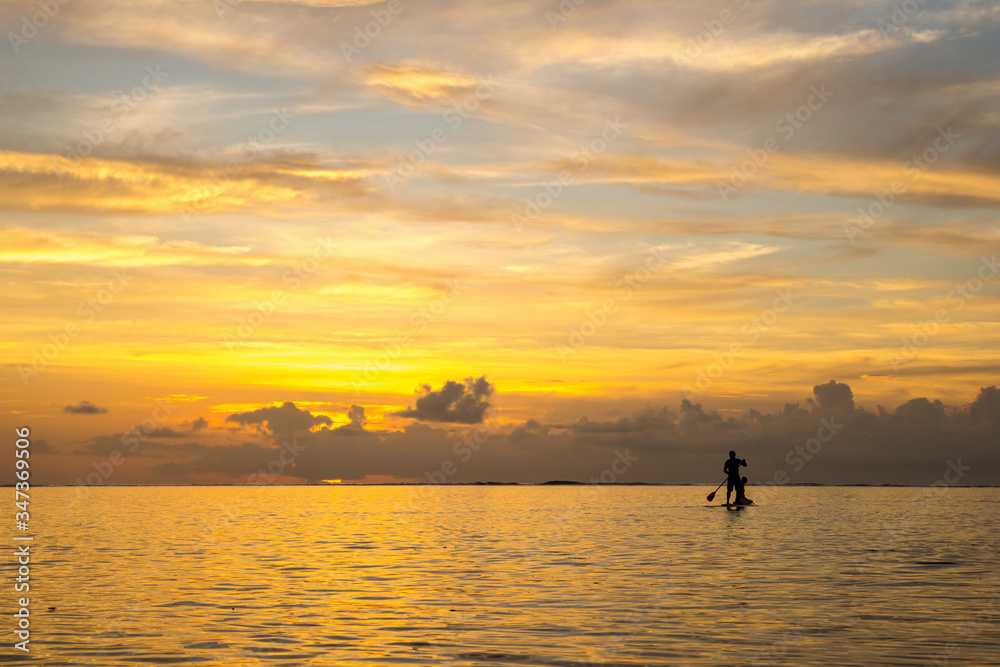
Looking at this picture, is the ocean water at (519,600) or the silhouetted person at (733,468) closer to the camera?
the ocean water at (519,600)

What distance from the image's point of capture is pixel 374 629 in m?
17.2

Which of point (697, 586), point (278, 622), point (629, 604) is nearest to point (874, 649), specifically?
point (629, 604)

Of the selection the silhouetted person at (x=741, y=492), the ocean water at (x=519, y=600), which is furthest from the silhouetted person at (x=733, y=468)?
the ocean water at (x=519, y=600)

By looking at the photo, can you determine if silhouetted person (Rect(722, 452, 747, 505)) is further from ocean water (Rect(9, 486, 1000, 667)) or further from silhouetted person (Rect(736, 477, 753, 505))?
ocean water (Rect(9, 486, 1000, 667))

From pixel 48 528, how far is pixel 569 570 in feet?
114

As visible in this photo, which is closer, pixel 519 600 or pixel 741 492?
pixel 519 600

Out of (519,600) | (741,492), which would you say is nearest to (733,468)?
(741,492)

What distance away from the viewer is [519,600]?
2061 centimetres

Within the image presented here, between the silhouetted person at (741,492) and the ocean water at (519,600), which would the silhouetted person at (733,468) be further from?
the ocean water at (519,600)

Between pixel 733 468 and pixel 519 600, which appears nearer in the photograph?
pixel 519 600

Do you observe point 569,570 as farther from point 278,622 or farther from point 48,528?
point 48,528

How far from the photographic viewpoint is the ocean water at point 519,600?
50.0ft

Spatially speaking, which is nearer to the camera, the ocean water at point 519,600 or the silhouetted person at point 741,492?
the ocean water at point 519,600

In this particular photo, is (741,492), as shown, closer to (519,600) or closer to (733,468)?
(733,468)
